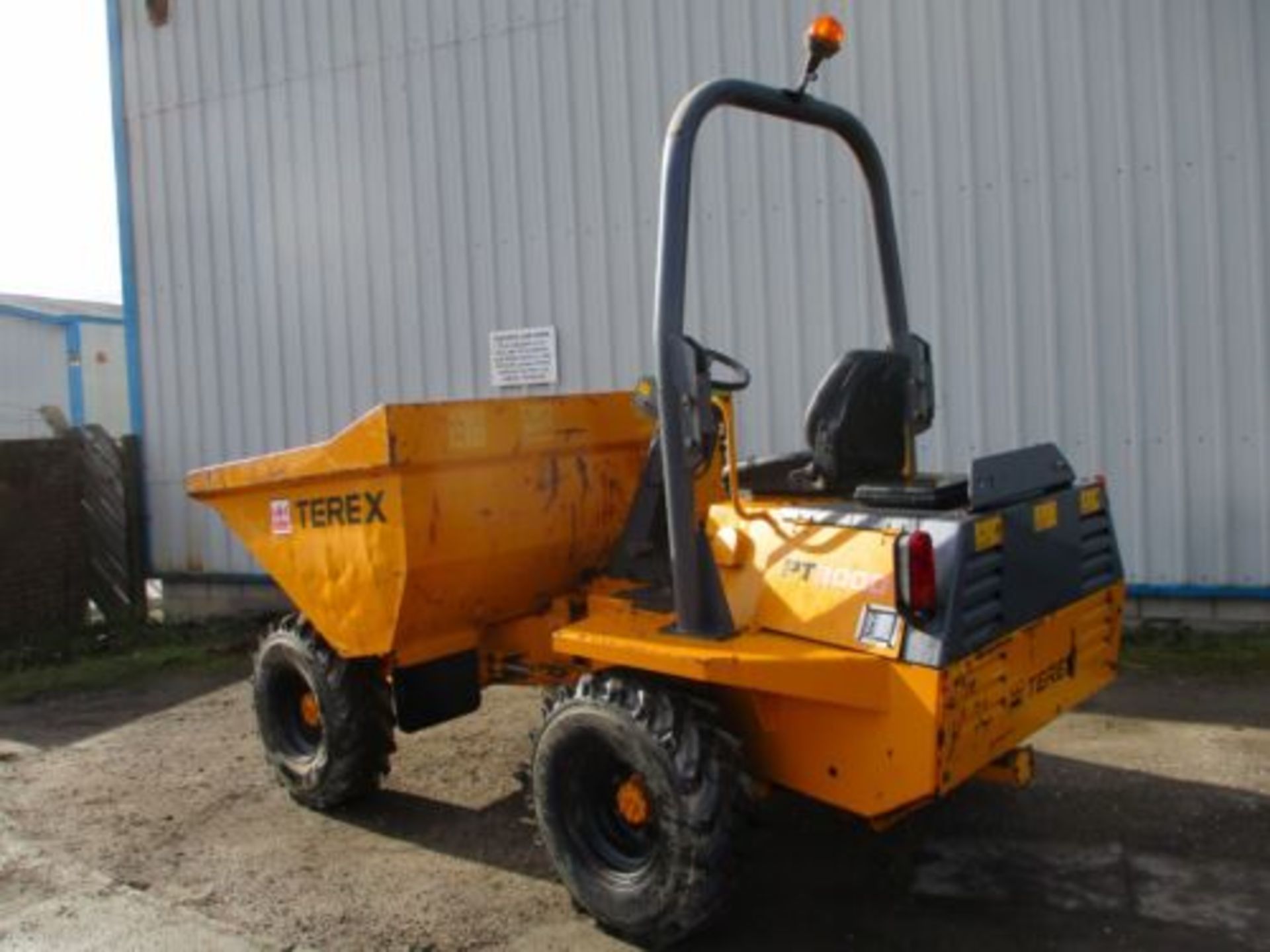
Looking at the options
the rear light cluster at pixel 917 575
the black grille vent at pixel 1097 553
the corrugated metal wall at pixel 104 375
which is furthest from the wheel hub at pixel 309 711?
the corrugated metal wall at pixel 104 375

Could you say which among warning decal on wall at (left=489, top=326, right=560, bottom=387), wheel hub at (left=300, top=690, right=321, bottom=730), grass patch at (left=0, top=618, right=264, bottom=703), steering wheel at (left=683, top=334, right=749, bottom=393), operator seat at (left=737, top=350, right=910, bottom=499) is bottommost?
grass patch at (left=0, top=618, right=264, bottom=703)

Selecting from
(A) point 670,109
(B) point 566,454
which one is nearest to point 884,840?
(B) point 566,454

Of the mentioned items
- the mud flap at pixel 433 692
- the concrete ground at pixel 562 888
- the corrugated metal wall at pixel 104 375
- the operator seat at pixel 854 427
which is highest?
the corrugated metal wall at pixel 104 375

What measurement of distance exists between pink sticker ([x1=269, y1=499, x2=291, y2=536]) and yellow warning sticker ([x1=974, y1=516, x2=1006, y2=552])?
288cm

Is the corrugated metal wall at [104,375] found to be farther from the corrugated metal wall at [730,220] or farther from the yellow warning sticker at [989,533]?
the yellow warning sticker at [989,533]

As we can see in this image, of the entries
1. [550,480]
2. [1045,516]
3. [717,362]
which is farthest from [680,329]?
[550,480]

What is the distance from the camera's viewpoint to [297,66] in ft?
32.2

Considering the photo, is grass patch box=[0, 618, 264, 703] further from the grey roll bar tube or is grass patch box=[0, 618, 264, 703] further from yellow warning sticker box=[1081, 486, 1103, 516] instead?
yellow warning sticker box=[1081, 486, 1103, 516]

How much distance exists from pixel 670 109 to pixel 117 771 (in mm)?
5483

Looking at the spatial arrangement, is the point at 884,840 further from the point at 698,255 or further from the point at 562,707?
the point at 698,255

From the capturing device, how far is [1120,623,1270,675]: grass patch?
6.61 metres

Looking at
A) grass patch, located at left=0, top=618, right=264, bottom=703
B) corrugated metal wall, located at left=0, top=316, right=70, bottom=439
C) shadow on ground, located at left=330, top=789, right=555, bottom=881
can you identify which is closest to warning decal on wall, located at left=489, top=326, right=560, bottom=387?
grass patch, located at left=0, top=618, right=264, bottom=703

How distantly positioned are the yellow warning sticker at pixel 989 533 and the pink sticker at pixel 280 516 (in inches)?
113

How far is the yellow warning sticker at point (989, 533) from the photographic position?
11.4 feet
